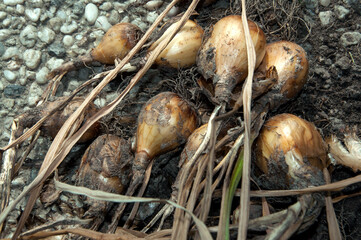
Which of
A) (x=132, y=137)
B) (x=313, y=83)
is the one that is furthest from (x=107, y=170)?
(x=313, y=83)

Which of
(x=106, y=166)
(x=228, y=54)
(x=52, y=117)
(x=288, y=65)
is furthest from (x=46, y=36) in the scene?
(x=288, y=65)

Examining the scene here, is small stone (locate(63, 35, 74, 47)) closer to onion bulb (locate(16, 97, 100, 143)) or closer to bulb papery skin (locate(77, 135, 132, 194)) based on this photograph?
onion bulb (locate(16, 97, 100, 143))

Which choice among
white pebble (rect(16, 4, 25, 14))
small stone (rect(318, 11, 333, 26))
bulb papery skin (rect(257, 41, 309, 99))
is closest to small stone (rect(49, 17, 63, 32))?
white pebble (rect(16, 4, 25, 14))

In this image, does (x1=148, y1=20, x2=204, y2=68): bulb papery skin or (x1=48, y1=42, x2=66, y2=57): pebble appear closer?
(x1=148, y1=20, x2=204, y2=68): bulb papery skin

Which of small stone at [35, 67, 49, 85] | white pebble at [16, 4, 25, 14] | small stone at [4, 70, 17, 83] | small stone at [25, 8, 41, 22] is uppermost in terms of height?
white pebble at [16, 4, 25, 14]

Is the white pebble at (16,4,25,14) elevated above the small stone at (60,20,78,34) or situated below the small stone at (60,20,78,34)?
above

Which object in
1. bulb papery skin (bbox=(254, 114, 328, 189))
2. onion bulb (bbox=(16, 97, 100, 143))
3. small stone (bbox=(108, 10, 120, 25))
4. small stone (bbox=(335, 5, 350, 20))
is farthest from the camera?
small stone (bbox=(108, 10, 120, 25))
